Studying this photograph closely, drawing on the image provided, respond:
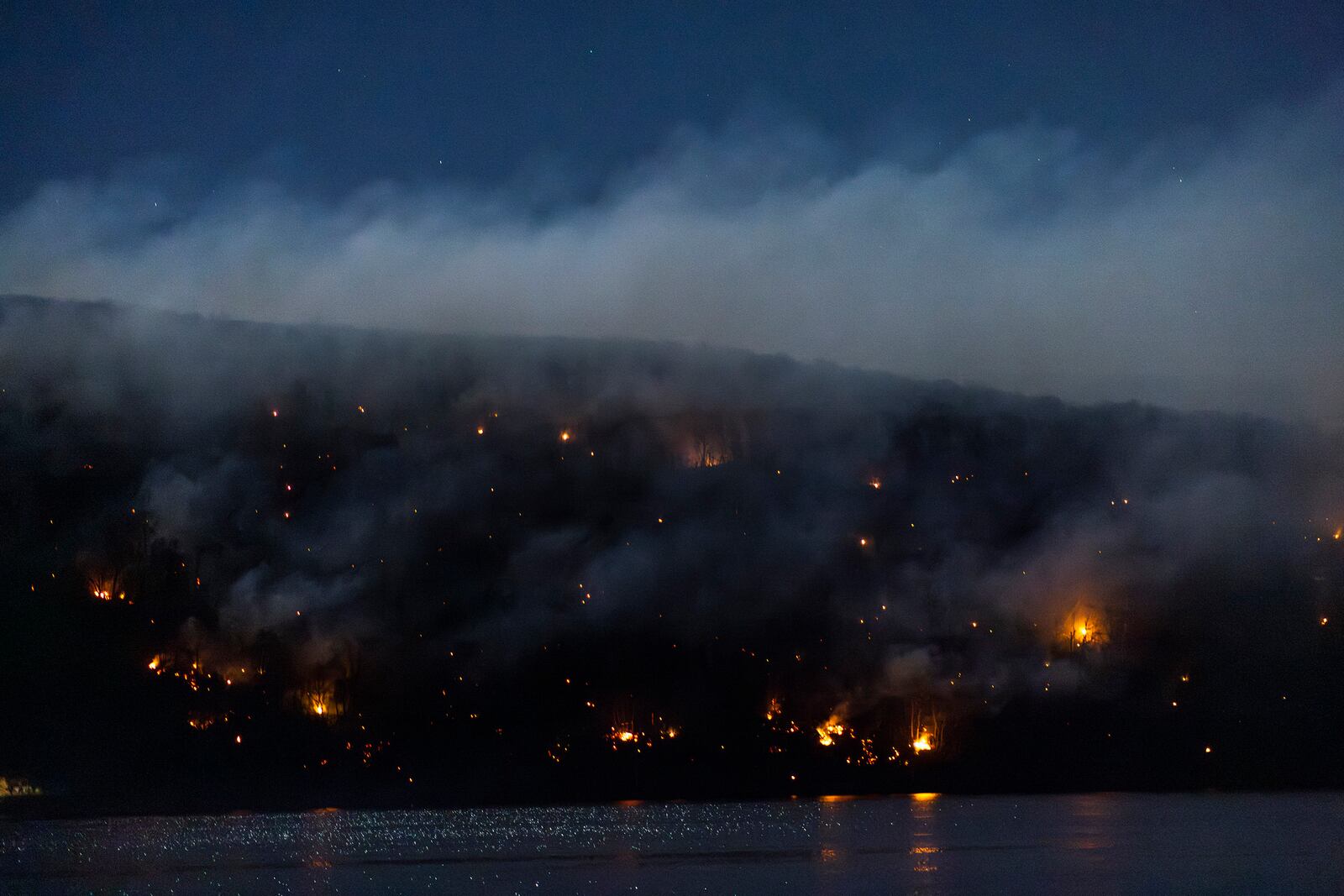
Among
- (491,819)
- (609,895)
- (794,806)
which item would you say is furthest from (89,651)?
(609,895)

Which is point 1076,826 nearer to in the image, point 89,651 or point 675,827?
point 675,827

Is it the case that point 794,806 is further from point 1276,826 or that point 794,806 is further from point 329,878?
point 329,878

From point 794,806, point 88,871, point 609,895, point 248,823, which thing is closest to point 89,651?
point 248,823

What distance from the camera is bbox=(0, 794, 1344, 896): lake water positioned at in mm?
72000

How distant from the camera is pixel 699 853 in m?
97.2

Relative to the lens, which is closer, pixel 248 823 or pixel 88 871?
pixel 88 871

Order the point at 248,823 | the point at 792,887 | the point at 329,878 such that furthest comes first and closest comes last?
1. the point at 248,823
2. the point at 329,878
3. the point at 792,887

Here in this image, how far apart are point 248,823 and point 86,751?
5807 cm

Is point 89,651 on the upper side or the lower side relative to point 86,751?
upper

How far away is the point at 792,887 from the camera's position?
70.7 metres

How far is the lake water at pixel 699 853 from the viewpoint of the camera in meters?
72.0

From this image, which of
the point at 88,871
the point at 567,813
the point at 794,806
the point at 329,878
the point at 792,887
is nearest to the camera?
the point at 792,887

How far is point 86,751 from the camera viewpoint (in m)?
196

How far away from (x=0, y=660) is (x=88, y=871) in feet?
430
